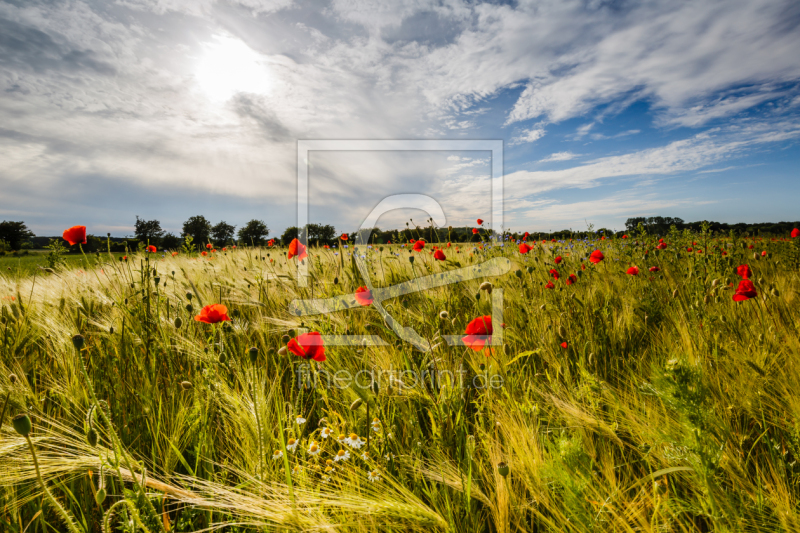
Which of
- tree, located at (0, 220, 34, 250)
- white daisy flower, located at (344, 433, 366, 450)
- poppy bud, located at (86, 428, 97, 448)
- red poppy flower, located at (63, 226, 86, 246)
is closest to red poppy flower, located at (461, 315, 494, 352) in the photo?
white daisy flower, located at (344, 433, 366, 450)

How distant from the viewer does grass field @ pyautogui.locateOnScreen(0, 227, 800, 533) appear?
3.21 feet

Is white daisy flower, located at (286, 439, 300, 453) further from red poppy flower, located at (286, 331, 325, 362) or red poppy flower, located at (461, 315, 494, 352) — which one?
red poppy flower, located at (461, 315, 494, 352)

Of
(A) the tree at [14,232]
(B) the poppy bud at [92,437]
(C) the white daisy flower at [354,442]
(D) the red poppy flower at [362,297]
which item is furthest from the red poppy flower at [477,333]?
(A) the tree at [14,232]

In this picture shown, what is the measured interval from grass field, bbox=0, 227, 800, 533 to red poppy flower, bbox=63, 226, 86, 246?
1.41ft

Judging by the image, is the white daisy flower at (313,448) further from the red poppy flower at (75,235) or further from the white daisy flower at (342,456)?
the red poppy flower at (75,235)

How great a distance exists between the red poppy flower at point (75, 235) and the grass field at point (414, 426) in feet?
1.41

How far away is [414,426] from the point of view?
4.70 ft

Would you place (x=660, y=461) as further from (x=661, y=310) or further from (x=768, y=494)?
(x=661, y=310)

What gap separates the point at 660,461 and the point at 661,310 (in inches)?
65.7

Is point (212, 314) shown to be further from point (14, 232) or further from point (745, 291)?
point (14, 232)

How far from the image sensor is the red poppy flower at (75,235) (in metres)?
2.03

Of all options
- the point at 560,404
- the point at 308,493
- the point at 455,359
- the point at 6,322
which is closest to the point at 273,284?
the point at 6,322

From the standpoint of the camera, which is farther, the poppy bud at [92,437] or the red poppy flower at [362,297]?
the red poppy flower at [362,297]

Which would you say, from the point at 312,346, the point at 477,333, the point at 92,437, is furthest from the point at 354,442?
the point at 92,437
